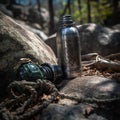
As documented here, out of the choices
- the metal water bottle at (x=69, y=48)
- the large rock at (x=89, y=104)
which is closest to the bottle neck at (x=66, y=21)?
the metal water bottle at (x=69, y=48)

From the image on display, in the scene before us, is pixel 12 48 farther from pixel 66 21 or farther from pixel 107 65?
pixel 107 65

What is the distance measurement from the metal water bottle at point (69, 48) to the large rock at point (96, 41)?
9.20 ft

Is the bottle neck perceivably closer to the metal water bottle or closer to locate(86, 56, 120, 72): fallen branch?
the metal water bottle

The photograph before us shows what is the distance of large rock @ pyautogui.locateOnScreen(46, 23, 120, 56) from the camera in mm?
6953

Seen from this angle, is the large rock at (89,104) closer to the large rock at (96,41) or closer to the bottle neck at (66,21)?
the bottle neck at (66,21)

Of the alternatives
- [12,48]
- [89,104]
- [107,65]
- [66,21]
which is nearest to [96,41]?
[107,65]

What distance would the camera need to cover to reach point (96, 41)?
23.0 feet

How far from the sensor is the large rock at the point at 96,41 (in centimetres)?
695

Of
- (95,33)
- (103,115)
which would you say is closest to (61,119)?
(103,115)

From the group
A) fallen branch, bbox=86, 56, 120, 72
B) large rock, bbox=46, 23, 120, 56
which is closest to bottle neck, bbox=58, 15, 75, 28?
fallen branch, bbox=86, 56, 120, 72

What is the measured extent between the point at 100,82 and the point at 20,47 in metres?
1.15

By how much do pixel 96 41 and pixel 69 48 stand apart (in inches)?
121

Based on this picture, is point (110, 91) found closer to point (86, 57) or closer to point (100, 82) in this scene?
point (100, 82)

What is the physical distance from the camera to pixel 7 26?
418 cm
